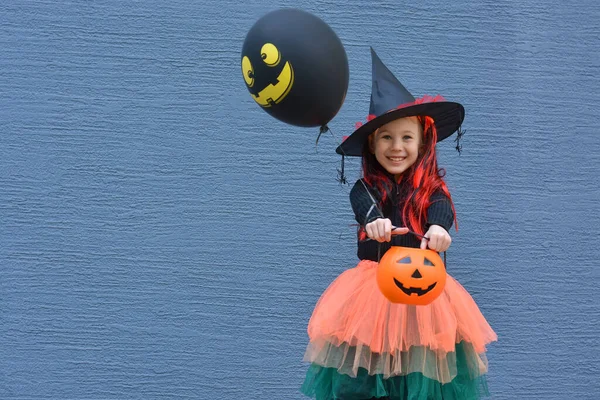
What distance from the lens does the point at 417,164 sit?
2631 millimetres

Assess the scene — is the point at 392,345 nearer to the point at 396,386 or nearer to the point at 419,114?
the point at 396,386

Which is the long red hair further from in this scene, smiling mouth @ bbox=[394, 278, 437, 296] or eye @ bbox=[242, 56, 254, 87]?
eye @ bbox=[242, 56, 254, 87]

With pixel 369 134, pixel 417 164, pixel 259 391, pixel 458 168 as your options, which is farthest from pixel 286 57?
pixel 259 391

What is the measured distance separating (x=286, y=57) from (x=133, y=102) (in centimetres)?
133

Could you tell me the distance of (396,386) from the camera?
250cm

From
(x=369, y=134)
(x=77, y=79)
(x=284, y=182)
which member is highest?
(x=77, y=79)

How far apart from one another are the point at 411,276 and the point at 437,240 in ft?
0.63

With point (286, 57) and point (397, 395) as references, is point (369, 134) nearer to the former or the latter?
point (286, 57)

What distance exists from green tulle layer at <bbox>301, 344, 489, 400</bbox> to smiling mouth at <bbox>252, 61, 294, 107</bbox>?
0.97 metres

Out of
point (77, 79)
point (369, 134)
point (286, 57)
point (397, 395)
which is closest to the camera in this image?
point (286, 57)

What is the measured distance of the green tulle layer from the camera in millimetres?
2438

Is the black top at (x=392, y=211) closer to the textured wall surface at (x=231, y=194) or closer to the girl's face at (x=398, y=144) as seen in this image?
the girl's face at (x=398, y=144)

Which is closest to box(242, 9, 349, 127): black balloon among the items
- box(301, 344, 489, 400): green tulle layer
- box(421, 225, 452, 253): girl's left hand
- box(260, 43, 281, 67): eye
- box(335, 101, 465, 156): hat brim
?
box(260, 43, 281, 67): eye

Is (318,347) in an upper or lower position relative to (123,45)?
lower
